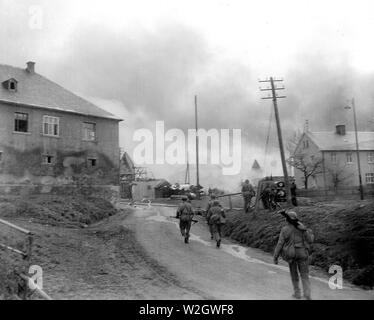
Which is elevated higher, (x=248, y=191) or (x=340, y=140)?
(x=340, y=140)

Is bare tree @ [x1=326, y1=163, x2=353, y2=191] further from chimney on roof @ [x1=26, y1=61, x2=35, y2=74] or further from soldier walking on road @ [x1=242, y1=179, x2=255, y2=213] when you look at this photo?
chimney on roof @ [x1=26, y1=61, x2=35, y2=74]

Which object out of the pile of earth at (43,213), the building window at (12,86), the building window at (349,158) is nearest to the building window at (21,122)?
the building window at (12,86)

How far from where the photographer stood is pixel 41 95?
29.1m

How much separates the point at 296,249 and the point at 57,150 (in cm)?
2328

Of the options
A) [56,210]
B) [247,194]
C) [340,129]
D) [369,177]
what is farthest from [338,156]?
[56,210]

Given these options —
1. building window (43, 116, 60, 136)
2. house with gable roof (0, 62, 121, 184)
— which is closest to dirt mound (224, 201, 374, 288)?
house with gable roof (0, 62, 121, 184)

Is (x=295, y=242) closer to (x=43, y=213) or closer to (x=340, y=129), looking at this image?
(x=43, y=213)

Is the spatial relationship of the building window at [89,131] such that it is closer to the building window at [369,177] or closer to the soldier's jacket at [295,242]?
the soldier's jacket at [295,242]

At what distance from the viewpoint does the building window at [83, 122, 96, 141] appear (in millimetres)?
30453

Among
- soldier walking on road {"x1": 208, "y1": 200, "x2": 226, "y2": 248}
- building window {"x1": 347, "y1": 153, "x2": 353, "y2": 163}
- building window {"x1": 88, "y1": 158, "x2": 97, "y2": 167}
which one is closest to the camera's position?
soldier walking on road {"x1": 208, "y1": 200, "x2": 226, "y2": 248}

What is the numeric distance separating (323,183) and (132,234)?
4285 cm

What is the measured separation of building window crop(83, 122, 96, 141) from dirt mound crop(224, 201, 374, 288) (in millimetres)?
16211
